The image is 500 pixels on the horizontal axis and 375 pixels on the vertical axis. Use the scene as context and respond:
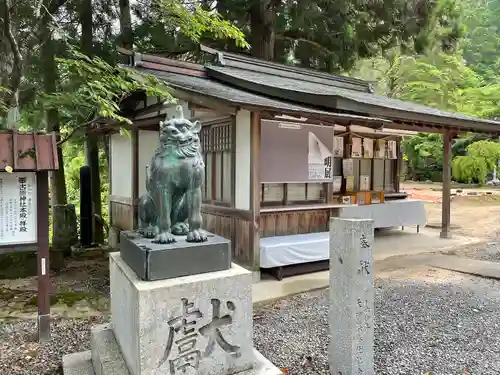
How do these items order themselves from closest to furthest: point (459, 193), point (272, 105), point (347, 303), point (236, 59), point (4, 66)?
point (347, 303) → point (272, 105) → point (4, 66) → point (236, 59) → point (459, 193)

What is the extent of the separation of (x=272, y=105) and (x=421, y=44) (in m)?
7.25

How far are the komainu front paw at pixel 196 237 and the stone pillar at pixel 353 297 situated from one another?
4.07 feet

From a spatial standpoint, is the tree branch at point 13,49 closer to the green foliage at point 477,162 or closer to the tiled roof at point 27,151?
the tiled roof at point 27,151

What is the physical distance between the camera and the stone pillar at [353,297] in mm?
3182

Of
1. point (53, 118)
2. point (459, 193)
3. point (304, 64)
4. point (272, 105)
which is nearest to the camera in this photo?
point (272, 105)

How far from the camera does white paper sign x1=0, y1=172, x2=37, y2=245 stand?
4020mm

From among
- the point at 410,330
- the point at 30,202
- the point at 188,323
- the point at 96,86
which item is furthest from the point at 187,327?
the point at 96,86

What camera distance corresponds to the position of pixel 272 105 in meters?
5.40

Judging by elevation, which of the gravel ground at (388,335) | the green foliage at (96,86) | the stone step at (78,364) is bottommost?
the gravel ground at (388,335)

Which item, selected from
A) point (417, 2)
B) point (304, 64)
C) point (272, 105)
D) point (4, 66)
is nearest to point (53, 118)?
point (4, 66)

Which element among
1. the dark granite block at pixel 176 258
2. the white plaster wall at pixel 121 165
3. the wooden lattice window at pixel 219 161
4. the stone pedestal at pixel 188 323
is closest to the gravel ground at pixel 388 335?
the stone pedestal at pixel 188 323

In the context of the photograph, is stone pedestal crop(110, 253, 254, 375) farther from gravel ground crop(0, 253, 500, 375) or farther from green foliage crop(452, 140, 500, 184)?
green foliage crop(452, 140, 500, 184)

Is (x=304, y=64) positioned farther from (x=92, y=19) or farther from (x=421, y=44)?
(x=92, y=19)

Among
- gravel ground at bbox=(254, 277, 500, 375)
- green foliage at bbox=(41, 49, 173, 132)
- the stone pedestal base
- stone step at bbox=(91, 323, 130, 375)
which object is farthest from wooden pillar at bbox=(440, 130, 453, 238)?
stone step at bbox=(91, 323, 130, 375)
